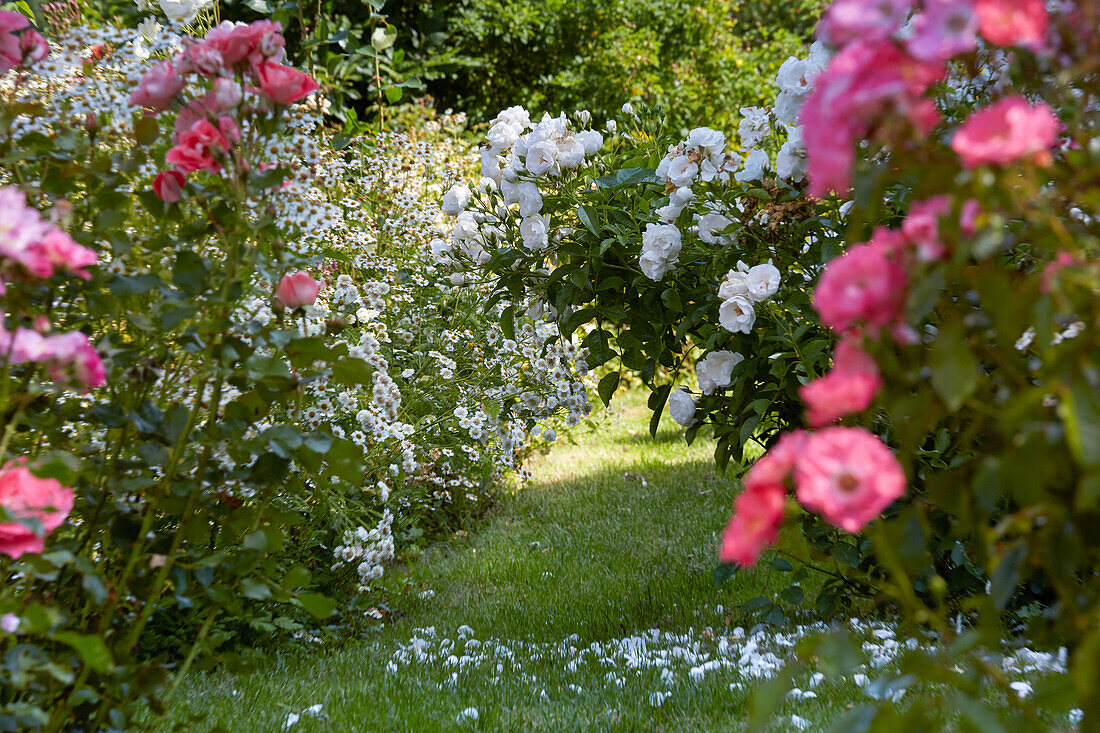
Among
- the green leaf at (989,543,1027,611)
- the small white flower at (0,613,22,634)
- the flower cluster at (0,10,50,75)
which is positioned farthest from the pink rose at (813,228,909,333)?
the flower cluster at (0,10,50,75)

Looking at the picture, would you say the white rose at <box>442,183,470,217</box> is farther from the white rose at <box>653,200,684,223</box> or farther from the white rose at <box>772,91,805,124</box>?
the white rose at <box>772,91,805,124</box>

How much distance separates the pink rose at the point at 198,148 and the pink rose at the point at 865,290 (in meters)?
0.96

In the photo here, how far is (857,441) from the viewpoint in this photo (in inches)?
27.8

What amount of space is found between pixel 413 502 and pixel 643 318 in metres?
1.68

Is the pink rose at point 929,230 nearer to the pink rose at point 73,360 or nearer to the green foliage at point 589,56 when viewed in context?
the pink rose at point 73,360

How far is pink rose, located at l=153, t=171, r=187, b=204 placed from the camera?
1.33m

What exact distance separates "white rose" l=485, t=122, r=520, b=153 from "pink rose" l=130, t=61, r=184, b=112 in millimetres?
1305

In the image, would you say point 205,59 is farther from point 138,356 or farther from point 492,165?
point 492,165

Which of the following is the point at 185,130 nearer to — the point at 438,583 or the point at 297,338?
the point at 297,338

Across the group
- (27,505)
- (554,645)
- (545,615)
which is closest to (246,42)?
(27,505)

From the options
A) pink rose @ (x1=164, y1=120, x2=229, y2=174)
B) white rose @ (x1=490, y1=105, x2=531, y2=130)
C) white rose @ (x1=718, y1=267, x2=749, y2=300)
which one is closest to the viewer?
pink rose @ (x1=164, y1=120, x2=229, y2=174)

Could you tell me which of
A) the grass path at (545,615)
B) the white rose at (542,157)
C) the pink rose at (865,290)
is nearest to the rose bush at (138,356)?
the grass path at (545,615)

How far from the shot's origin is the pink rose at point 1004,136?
2.20 feet

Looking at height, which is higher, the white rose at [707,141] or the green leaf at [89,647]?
the white rose at [707,141]
